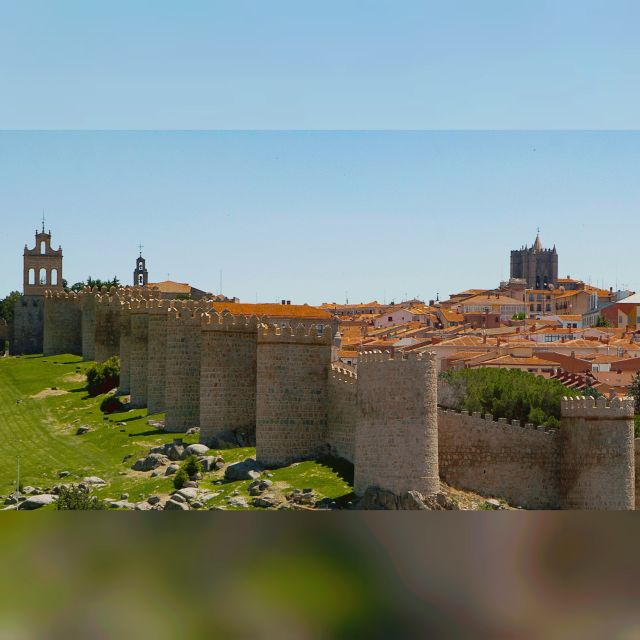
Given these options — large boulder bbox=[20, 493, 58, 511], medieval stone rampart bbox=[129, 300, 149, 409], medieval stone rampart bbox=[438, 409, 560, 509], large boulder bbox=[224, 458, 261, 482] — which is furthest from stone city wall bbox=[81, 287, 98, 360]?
medieval stone rampart bbox=[438, 409, 560, 509]

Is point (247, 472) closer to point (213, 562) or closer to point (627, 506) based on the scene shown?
point (627, 506)

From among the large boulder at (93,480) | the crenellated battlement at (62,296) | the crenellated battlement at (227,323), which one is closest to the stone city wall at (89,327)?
the crenellated battlement at (62,296)

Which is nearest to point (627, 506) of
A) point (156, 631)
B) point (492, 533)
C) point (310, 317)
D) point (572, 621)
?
point (492, 533)

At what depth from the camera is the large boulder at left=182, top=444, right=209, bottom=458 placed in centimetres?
4078

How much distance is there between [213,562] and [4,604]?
3094 millimetres

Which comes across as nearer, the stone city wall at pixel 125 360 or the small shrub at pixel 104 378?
the stone city wall at pixel 125 360

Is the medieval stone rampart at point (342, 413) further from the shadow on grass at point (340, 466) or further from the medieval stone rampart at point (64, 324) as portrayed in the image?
the medieval stone rampart at point (64, 324)

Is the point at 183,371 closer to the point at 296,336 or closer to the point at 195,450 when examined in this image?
the point at 195,450

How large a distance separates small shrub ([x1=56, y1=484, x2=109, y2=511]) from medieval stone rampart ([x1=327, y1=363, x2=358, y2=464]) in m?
5.98

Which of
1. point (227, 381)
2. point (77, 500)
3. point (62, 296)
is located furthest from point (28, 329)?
point (77, 500)

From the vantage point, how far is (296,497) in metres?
35.6

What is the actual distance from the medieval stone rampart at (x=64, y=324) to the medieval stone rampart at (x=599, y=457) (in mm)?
35722

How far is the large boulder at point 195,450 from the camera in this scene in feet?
134

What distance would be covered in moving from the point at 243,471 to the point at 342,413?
9.09 ft
